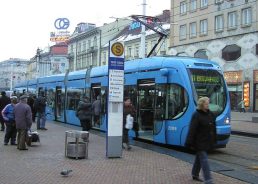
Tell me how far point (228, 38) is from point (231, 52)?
1.45m

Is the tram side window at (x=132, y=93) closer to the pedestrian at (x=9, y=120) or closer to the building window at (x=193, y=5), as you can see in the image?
the pedestrian at (x=9, y=120)

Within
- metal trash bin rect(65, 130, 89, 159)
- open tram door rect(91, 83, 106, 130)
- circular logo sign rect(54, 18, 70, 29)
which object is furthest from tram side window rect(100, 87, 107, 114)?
circular logo sign rect(54, 18, 70, 29)

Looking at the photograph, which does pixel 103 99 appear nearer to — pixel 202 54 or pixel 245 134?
pixel 245 134

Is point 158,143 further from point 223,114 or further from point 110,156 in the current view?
point 110,156

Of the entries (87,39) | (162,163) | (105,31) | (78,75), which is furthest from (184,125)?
(87,39)

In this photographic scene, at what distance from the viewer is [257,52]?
45.6m

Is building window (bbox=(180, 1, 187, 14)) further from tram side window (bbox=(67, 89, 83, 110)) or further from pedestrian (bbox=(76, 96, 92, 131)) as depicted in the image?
pedestrian (bbox=(76, 96, 92, 131))

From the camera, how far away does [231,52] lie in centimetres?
4884

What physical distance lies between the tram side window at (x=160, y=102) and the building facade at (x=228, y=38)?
104 feet

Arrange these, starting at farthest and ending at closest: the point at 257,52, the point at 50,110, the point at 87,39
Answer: the point at 87,39, the point at 257,52, the point at 50,110

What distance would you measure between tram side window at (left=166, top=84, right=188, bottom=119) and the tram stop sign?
2645 millimetres

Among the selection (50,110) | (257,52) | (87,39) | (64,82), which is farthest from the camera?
(87,39)

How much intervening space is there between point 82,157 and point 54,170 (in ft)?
6.26

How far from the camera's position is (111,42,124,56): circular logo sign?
12906 millimetres
